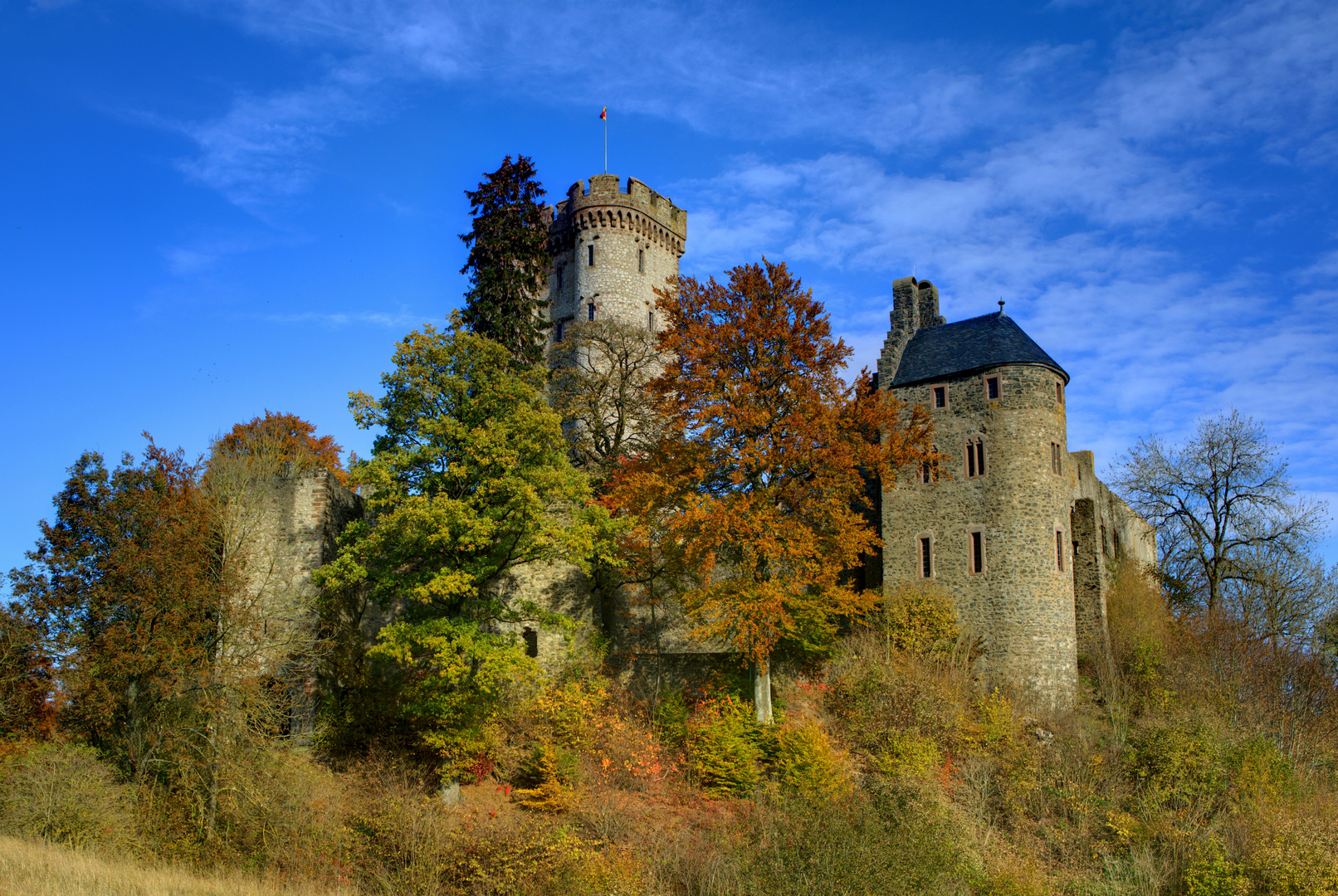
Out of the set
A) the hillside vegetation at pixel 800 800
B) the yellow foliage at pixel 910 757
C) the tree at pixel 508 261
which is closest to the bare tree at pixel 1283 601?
the hillside vegetation at pixel 800 800

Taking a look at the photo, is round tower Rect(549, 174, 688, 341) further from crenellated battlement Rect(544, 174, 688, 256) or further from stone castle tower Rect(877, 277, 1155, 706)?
stone castle tower Rect(877, 277, 1155, 706)

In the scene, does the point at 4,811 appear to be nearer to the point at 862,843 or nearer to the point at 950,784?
the point at 862,843

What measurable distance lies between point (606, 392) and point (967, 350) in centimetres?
1152

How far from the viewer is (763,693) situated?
22.7m

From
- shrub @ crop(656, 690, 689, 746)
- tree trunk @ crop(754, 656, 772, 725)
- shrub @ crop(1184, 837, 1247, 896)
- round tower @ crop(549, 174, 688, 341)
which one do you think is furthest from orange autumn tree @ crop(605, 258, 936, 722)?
round tower @ crop(549, 174, 688, 341)

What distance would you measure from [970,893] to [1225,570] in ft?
63.1

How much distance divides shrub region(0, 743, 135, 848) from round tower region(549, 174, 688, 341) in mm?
27476

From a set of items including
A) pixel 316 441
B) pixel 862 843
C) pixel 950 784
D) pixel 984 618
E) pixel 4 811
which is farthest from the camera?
pixel 316 441

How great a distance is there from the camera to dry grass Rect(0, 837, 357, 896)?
16.0m

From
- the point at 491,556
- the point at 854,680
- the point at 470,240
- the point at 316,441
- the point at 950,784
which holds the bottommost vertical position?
the point at 950,784

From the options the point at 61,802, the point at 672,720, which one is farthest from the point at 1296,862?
the point at 61,802

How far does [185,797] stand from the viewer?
1948 cm

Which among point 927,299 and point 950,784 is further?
point 927,299

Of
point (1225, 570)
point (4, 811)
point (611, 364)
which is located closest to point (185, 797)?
point (4, 811)
